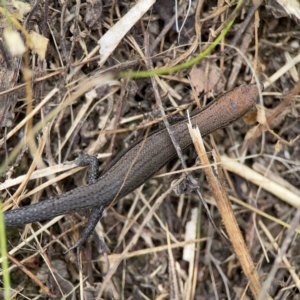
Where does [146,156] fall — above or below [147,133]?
below

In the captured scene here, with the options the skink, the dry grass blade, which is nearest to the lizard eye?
the skink

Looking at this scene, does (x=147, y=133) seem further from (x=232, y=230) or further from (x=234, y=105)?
(x=232, y=230)

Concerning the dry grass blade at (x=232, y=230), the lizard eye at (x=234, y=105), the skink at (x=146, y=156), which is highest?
the lizard eye at (x=234, y=105)

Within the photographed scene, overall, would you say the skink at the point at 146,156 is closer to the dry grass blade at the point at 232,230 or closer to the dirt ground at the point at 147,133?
the dirt ground at the point at 147,133

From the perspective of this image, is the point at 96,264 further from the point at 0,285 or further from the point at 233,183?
the point at 233,183

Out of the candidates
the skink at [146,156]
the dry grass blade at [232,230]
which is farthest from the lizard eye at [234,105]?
the dry grass blade at [232,230]

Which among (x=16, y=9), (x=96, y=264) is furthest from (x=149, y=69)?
(x=96, y=264)

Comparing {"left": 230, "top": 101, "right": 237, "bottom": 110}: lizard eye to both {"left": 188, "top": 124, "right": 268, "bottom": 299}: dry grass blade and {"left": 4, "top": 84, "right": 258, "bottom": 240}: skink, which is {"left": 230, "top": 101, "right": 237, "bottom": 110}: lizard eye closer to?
{"left": 4, "top": 84, "right": 258, "bottom": 240}: skink

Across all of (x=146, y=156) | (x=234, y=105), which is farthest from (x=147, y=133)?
(x=234, y=105)
